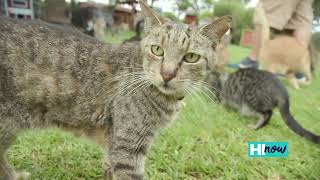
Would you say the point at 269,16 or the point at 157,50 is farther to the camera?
the point at 269,16

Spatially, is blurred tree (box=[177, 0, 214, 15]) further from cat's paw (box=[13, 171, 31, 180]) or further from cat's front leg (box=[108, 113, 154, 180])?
cat's paw (box=[13, 171, 31, 180])

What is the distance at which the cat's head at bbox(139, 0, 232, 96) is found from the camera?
52.0 inches

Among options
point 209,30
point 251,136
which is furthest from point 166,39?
point 251,136

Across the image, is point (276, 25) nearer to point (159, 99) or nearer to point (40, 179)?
point (159, 99)

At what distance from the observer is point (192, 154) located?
6.38 ft

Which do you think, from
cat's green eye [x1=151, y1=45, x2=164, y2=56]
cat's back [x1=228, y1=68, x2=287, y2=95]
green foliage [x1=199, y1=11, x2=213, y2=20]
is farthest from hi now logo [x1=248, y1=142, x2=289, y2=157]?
cat's green eye [x1=151, y1=45, x2=164, y2=56]

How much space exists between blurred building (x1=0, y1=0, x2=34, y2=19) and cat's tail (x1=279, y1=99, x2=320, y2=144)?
1901 mm

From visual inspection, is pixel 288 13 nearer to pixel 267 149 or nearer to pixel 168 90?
pixel 267 149

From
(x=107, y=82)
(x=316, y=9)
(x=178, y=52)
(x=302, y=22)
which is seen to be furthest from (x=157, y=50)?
(x=302, y=22)

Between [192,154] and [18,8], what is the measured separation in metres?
1.44

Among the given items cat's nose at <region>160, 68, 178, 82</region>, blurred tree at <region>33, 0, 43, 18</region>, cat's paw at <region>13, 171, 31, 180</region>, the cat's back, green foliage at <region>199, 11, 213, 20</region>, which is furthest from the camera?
the cat's back

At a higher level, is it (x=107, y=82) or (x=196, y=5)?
(x=196, y=5)

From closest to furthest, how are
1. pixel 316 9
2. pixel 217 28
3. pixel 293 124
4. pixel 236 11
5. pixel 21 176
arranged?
pixel 217 28 < pixel 21 176 < pixel 316 9 < pixel 236 11 < pixel 293 124

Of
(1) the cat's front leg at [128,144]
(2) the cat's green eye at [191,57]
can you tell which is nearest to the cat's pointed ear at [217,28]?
(2) the cat's green eye at [191,57]
